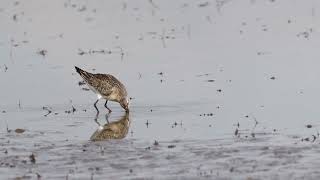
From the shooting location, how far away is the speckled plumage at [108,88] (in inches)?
765

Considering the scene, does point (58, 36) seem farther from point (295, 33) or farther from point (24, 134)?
point (24, 134)

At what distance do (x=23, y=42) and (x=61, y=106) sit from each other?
878 cm

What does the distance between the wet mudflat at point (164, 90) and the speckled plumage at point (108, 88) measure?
303mm

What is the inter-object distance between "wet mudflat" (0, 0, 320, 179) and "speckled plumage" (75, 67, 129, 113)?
0.99 feet

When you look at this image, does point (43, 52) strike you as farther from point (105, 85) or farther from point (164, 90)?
point (105, 85)

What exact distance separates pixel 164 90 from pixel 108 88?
171 cm

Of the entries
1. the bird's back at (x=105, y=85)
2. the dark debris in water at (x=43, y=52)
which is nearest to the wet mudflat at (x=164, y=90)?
the dark debris in water at (x=43, y=52)

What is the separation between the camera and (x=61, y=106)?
19.8 meters

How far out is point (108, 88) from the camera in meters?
19.7

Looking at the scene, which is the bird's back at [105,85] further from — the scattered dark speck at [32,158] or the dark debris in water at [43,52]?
the dark debris in water at [43,52]

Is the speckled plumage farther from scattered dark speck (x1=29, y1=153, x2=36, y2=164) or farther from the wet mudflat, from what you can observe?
scattered dark speck (x1=29, y1=153, x2=36, y2=164)

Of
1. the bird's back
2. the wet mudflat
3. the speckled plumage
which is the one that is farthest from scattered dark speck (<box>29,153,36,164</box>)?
the bird's back

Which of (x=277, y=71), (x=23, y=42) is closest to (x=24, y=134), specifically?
(x=277, y=71)

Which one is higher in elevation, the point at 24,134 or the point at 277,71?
the point at 277,71
